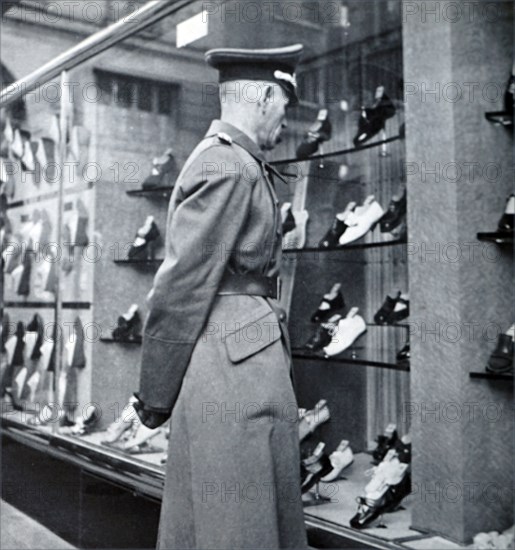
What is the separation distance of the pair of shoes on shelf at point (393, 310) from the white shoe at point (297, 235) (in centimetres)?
50

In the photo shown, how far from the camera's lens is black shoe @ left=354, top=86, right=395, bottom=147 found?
10.7ft

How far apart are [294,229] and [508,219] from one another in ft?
4.09

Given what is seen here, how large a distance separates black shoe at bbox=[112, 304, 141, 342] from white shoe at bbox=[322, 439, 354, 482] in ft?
4.77

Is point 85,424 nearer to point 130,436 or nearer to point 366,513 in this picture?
point 130,436

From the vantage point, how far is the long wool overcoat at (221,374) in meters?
1.79

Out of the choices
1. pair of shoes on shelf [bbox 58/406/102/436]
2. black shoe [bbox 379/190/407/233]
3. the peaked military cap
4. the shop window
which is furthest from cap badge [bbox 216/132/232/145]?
pair of shoes on shelf [bbox 58/406/102/436]

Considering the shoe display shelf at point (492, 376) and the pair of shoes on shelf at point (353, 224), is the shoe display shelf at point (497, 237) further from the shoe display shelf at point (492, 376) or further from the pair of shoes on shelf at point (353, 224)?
the pair of shoes on shelf at point (353, 224)

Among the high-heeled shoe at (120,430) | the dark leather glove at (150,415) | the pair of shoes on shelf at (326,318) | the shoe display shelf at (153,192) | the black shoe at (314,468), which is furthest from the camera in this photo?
the shoe display shelf at (153,192)

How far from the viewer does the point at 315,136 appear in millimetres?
3520

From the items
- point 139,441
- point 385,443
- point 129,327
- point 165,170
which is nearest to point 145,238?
point 165,170

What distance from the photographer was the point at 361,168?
11.6 feet

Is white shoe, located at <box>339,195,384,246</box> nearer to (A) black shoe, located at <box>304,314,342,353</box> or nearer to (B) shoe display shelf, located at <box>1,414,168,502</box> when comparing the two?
(A) black shoe, located at <box>304,314,342,353</box>

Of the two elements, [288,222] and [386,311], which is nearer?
[386,311]

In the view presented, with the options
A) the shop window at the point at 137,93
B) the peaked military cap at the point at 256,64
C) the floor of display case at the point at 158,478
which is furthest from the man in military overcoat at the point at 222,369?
the shop window at the point at 137,93
